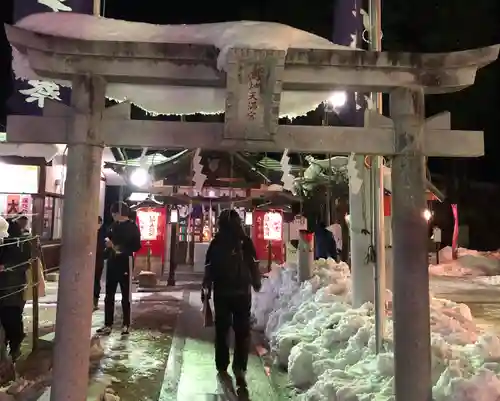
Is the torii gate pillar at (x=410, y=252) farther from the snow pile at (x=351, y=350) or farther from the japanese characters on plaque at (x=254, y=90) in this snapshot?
the japanese characters on plaque at (x=254, y=90)

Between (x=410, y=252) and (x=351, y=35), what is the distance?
4652 millimetres

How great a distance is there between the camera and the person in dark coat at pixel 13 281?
711 centimetres

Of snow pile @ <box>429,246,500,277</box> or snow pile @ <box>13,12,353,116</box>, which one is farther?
snow pile @ <box>429,246,500,277</box>

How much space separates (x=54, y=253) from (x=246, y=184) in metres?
8.31

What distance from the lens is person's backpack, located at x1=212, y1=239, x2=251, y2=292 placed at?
7.03m

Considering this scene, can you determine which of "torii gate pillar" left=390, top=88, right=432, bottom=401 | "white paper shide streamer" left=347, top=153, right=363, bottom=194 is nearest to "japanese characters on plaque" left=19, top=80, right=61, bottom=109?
"white paper shide streamer" left=347, top=153, right=363, bottom=194

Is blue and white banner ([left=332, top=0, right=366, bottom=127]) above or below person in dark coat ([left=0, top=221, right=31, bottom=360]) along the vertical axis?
above

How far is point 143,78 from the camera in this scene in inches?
186

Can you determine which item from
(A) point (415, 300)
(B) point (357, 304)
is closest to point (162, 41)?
(A) point (415, 300)

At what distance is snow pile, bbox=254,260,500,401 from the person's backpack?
52.5 inches

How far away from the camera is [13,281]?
284 inches

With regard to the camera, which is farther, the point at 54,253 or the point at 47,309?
the point at 54,253

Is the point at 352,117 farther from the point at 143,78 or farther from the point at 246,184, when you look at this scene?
the point at 246,184

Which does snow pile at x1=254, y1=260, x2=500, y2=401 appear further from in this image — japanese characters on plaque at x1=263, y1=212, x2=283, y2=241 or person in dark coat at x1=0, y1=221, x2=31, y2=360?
japanese characters on plaque at x1=263, y1=212, x2=283, y2=241
